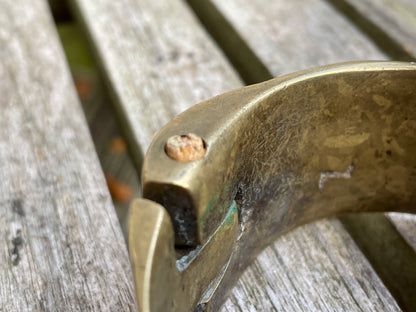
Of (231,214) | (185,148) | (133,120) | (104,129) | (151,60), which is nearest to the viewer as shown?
(185,148)

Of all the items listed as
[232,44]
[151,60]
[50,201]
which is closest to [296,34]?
[232,44]

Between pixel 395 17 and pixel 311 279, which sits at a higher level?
pixel 395 17

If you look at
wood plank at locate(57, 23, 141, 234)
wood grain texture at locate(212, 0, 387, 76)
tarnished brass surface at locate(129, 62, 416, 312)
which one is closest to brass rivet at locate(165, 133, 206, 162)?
tarnished brass surface at locate(129, 62, 416, 312)

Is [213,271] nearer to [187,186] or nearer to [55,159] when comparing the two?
[187,186]

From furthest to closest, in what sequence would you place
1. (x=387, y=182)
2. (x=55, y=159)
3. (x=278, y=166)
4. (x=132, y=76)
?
(x=132, y=76) < (x=55, y=159) < (x=387, y=182) < (x=278, y=166)

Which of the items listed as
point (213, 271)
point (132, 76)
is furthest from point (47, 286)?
point (132, 76)

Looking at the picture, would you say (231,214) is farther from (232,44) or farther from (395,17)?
(395,17)

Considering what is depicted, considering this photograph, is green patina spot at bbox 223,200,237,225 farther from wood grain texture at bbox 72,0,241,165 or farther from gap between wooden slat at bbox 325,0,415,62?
gap between wooden slat at bbox 325,0,415,62
